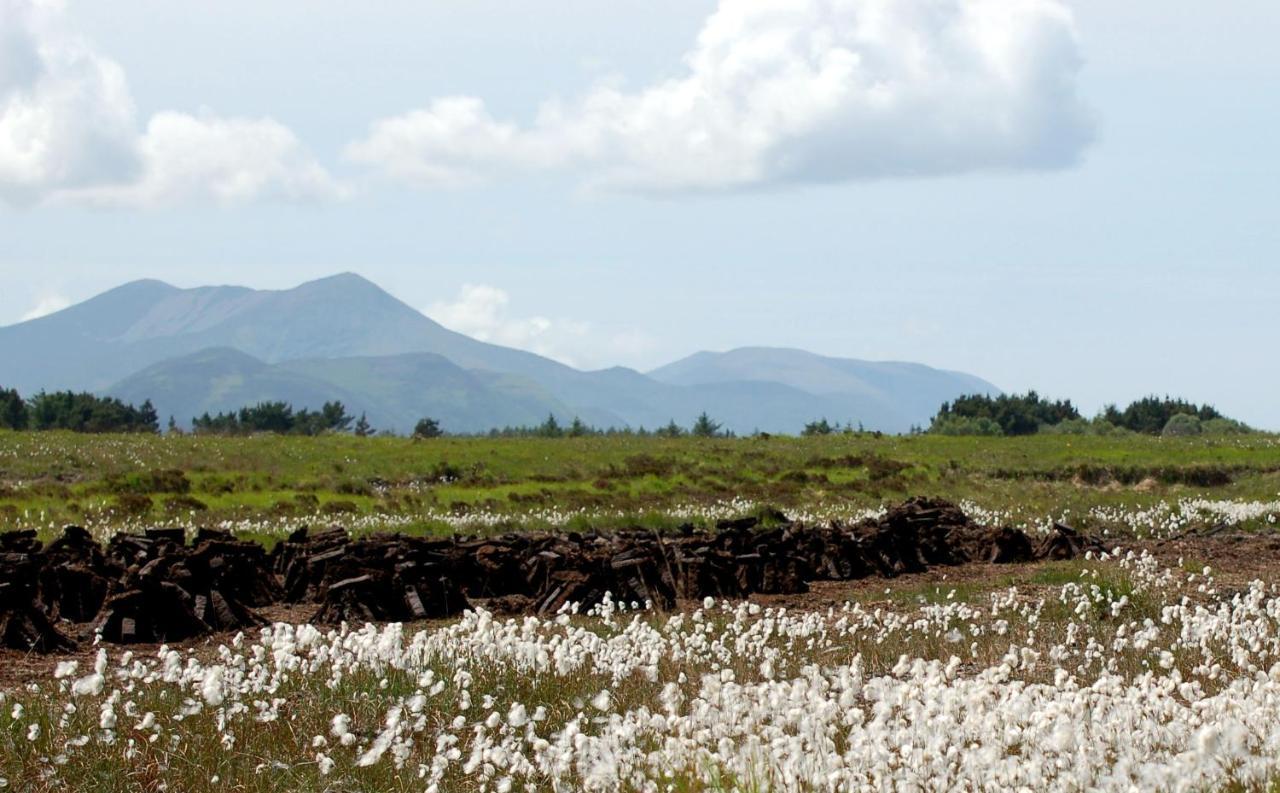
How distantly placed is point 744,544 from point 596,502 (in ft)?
59.3

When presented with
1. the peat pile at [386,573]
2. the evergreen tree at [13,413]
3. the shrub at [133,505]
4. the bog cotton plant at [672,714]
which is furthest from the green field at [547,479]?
the evergreen tree at [13,413]

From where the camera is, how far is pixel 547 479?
41.6 m

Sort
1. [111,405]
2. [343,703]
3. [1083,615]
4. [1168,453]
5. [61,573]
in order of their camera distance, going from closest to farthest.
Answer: [343,703] < [1083,615] < [61,573] < [1168,453] < [111,405]

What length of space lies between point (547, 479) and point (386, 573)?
90.9 ft

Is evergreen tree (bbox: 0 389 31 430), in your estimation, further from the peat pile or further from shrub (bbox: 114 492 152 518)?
the peat pile

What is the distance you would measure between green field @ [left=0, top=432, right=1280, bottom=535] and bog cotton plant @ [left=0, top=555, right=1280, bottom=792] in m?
16.1

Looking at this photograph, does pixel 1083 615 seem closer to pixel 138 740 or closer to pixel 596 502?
pixel 138 740

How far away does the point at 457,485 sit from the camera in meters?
40.1

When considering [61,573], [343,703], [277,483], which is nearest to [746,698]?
[343,703]

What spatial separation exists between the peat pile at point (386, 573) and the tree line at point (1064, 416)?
7316 centimetres

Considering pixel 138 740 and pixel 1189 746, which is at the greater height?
pixel 1189 746

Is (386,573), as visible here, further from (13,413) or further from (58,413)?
(13,413)

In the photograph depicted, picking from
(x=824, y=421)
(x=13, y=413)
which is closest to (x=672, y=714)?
(x=824, y=421)

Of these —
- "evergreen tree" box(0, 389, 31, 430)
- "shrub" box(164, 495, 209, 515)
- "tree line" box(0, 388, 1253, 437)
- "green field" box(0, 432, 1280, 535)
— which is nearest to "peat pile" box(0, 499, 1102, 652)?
"green field" box(0, 432, 1280, 535)
